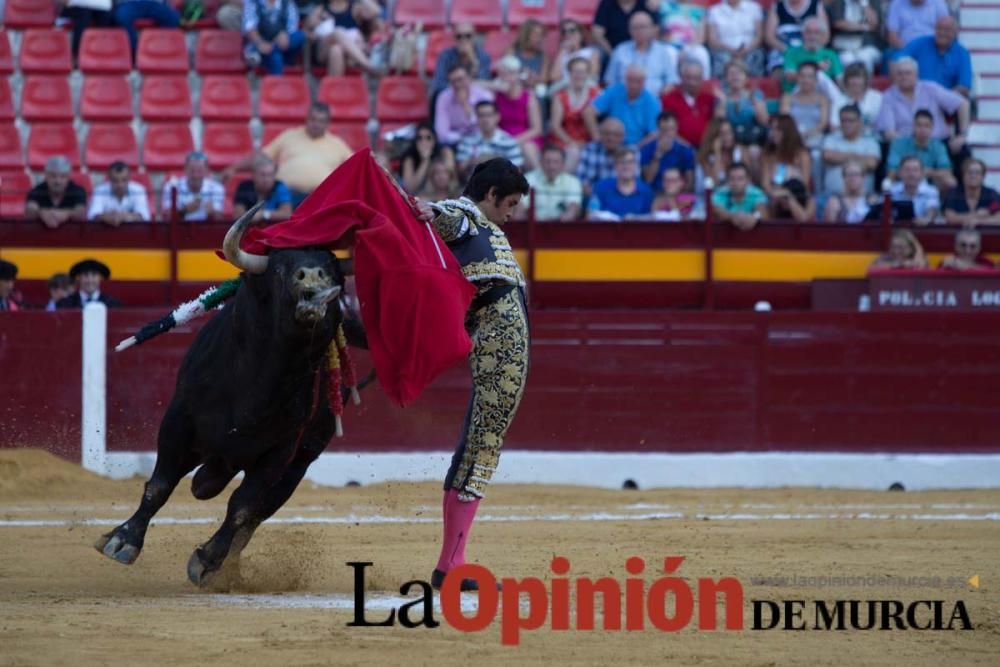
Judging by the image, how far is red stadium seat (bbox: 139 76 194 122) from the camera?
38.4 ft

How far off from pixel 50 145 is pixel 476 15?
3.06 m

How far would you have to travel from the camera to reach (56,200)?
1025 centimetres

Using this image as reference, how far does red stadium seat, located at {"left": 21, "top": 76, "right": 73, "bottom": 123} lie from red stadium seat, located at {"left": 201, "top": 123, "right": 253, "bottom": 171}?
3.26ft

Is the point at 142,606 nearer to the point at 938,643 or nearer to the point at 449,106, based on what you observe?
the point at 938,643

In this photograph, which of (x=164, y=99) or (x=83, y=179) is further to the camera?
(x=164, y=99)

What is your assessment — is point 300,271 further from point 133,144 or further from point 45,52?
point 45,52

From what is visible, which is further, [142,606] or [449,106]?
[449,106]

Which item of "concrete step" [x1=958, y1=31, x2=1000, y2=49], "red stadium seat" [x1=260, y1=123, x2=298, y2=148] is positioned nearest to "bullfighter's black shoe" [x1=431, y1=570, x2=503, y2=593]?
"red stadium seat" [x1=260, y1=123, x2=298, y2=148]

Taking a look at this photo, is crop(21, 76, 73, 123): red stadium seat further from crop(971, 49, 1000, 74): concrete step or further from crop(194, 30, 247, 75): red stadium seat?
crop(971, 49, 1000, 74): concrete step

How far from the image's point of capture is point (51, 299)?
1011cm

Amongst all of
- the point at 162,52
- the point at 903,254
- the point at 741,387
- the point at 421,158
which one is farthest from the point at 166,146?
the point at 903,254

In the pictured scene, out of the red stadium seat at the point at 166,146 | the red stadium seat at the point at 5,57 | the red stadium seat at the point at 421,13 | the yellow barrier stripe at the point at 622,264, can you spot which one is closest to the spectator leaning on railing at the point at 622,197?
the yellow barrier stripe at the point at 622,264

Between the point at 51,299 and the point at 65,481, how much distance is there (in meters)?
1.30

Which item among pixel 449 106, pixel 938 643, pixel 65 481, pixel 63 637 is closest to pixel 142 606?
pixel 63 637
